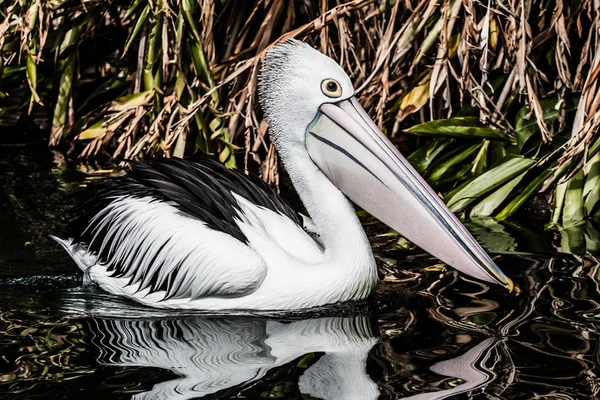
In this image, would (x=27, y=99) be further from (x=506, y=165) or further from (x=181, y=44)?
(x=506, y=165)

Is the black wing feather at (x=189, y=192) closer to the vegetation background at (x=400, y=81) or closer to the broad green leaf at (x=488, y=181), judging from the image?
the vegetation background at (x=400, y=81)

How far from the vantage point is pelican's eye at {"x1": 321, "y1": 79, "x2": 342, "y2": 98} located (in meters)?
3.93

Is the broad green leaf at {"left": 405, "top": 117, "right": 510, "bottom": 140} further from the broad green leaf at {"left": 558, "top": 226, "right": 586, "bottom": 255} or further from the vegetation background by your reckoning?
the broad green leaf at {"left": 558, "top": 226, "right": 586, "bottom": 255}

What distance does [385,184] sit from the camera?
393cm

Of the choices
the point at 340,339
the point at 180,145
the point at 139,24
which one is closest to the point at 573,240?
the point at 340,339

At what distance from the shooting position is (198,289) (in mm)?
3971

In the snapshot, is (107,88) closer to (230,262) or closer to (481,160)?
(481,160)

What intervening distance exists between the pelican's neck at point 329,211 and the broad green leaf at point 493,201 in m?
1.35

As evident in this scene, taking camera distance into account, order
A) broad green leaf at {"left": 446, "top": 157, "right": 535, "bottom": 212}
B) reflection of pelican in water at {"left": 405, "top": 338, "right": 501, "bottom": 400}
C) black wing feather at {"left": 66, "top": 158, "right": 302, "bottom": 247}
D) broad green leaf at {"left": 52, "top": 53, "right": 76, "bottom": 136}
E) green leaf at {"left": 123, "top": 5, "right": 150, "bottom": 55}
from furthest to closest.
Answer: broad green leaf at {"left": 52, "top": 53, "right": 76, "bottom": 136}
green leaf at {"left": 123, "top": 5, "right": 150, "bottom": 55}
broad green leaf at {"left": 446, "top": 157, "right": 535, "bottom": 212}
black wing feather at {"left": 66, "top": 158, "right": 302, "bottom": 247}
reflection of pelican in water at {"left": 405, "top": 338, "right": 501, "bottom": 400}

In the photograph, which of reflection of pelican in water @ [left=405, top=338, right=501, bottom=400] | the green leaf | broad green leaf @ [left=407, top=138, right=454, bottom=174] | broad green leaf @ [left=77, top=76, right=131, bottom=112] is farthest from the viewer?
broad green leaf @ [left=77, top=76, right=131, bottom=112]

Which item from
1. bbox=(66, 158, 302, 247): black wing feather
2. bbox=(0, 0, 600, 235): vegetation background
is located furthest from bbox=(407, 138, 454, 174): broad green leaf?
bbox=(66, 158, 302, 247): black wing feather

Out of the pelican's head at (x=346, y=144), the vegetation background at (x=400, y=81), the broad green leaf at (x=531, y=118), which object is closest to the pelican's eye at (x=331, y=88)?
the pelican's head at (x=346, y=144)

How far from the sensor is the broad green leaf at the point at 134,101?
563 cm

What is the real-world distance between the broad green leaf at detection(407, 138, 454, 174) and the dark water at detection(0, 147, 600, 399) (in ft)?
3.07
